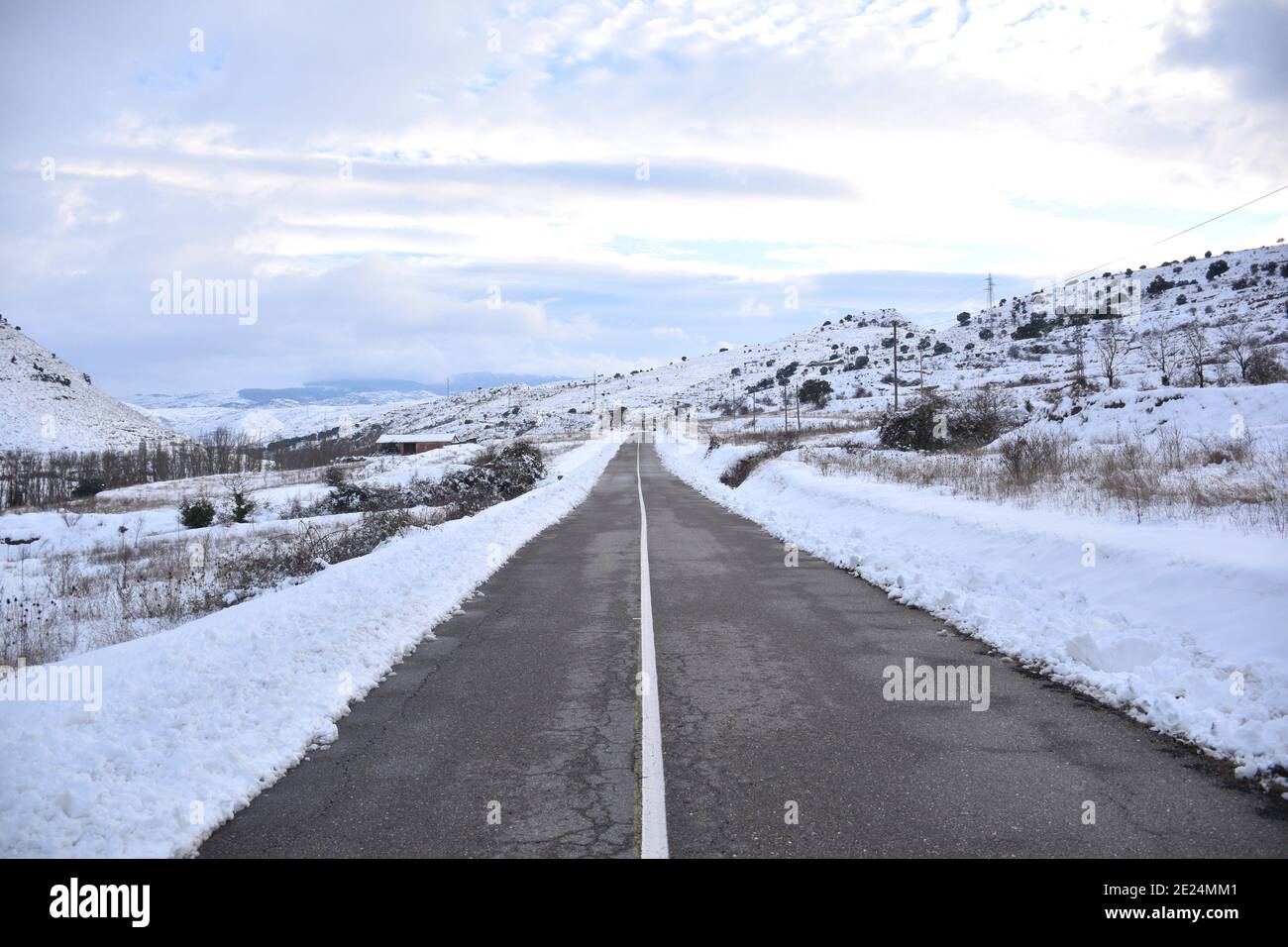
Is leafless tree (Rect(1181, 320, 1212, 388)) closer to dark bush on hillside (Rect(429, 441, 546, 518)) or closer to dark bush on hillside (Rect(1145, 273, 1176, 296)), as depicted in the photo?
dark bush on hillside (Rect(1145, 273, 1176, 296))

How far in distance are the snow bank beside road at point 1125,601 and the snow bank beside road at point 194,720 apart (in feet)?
19.4

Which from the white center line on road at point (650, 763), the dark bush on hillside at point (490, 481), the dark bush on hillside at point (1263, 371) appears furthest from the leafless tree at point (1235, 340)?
the white center line on road at point (650, 763)

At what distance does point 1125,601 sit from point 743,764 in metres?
5.02

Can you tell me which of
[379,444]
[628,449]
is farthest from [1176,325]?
[379,444]

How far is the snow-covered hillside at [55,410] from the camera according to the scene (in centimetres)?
11006

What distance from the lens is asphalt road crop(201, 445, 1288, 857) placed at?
427 cm

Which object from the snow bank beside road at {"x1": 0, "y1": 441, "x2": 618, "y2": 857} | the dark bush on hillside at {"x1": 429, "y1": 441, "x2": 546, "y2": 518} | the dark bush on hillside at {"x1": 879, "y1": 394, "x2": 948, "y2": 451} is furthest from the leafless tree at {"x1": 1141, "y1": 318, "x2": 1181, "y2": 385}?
the snow bank beside road at {"x1": 0, "y1": 441, "x2": 618, "y2": 857}

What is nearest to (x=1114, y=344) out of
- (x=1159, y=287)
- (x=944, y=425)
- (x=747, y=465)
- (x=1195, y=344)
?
(x=1195, y=344)

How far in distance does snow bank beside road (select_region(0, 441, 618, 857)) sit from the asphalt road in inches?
11.1

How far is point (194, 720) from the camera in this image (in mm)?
5898

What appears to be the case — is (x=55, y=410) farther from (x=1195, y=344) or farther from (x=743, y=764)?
(x=743, y=764)

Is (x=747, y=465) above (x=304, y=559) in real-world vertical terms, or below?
above
